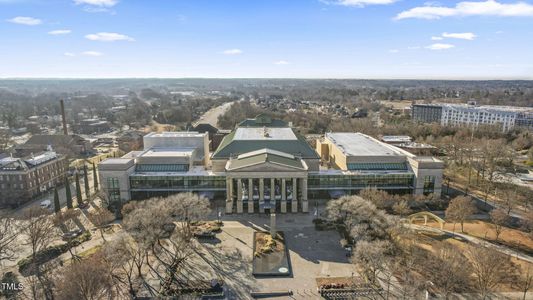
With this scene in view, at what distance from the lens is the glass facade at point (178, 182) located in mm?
76375

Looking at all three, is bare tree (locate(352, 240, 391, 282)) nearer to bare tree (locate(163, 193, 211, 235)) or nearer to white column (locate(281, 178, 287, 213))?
white column (locate(281, 178, 287, 213))

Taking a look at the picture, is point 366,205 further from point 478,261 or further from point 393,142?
point 393,142

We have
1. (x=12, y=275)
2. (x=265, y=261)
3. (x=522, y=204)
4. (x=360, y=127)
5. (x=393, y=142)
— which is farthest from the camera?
(x=360, y=127)

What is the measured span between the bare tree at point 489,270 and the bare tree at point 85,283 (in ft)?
149

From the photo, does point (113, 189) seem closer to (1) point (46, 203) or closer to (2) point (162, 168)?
(2) point (162, 168)

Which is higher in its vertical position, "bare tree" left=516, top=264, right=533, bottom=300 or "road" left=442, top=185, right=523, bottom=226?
"road" left=442, top=185, right=523, bottom=226

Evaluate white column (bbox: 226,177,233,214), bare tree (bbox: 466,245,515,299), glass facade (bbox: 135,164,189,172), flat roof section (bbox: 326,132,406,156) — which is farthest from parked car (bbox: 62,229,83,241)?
bare tree (bbox: 466,245,515,299)

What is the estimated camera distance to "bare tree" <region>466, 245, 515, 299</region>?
43625mm

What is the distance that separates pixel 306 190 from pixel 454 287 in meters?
33.1

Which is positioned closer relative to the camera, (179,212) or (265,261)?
(265,261)

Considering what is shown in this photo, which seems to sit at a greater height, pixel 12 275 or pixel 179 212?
pixel 179 212

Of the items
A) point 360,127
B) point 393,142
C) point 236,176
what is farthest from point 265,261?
point 360,127

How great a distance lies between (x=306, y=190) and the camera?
239 feet

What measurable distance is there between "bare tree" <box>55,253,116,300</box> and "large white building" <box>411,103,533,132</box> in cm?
17331
